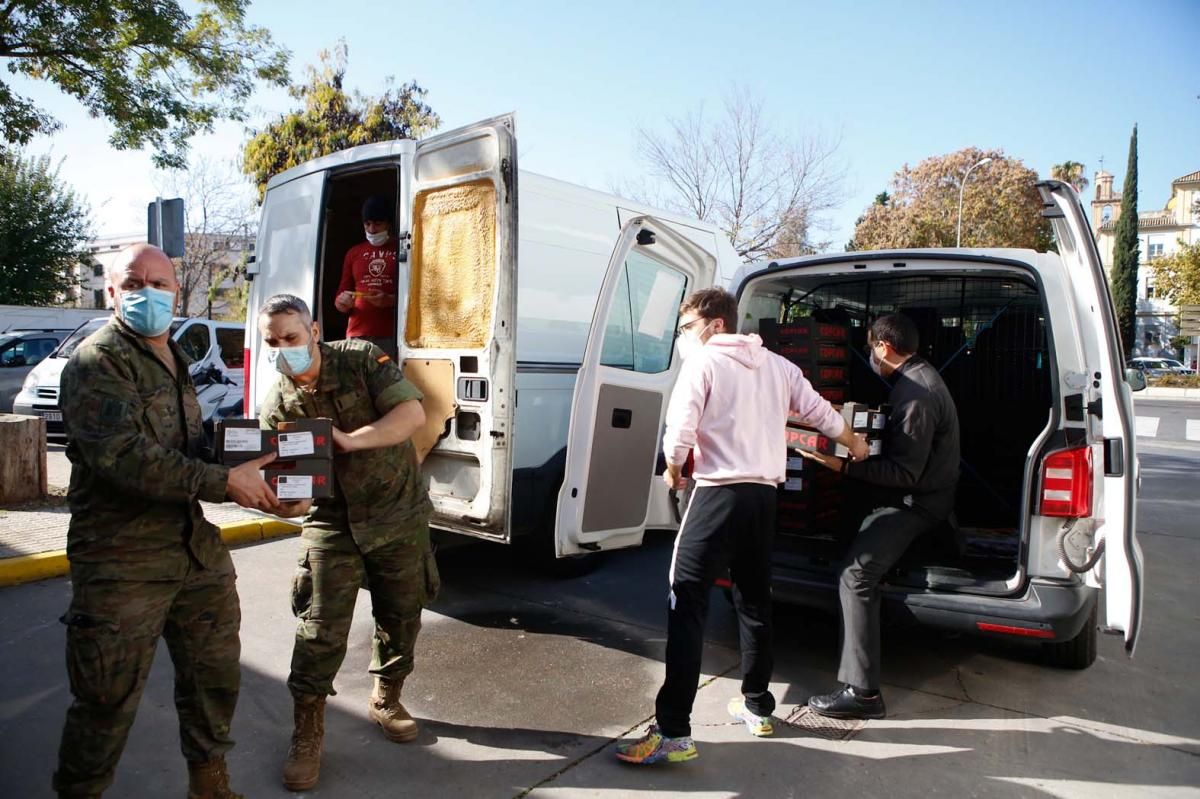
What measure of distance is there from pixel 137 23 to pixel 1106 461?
9.90 meters

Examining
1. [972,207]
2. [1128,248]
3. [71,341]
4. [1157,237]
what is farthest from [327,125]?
[1157,237]

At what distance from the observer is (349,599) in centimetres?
308

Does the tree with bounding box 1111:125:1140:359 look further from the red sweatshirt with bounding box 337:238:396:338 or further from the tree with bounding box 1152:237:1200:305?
the red sweatshirt with bounding box 337:238:396:338

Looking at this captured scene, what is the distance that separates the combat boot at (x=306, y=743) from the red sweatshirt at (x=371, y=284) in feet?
9.00

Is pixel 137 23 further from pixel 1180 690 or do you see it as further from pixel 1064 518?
pixel 1180 690

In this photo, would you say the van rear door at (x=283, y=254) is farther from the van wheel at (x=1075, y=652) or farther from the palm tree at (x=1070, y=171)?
the palm tree at (x=1070, y=171)

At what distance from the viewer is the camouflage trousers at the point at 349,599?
2980 millimetres

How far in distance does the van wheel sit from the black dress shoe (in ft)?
3.74

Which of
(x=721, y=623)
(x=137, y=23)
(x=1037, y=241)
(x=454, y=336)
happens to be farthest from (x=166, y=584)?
(x=1037, y=241)

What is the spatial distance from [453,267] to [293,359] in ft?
5.14

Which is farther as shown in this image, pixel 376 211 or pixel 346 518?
pixel 376 211

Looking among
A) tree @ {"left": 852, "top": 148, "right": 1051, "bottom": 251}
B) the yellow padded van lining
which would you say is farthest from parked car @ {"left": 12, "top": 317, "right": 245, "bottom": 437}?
tree @ {"left": 852, "top": 148, "right": 1051, "bottom": 251}

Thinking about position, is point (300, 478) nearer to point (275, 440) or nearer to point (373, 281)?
point (275, 440)

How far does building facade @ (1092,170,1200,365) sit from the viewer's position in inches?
2157
